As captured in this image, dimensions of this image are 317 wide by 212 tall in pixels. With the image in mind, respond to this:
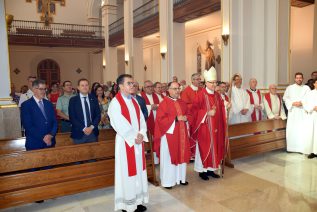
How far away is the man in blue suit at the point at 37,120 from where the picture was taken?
400cm

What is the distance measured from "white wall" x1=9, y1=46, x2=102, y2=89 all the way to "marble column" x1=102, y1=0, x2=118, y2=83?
2.77 meters

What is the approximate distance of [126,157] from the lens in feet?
11.4

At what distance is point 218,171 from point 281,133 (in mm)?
2116

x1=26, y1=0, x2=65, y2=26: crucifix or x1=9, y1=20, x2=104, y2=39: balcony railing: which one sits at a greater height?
x1=26, y1=0, x2=65, y2=26: crucifix

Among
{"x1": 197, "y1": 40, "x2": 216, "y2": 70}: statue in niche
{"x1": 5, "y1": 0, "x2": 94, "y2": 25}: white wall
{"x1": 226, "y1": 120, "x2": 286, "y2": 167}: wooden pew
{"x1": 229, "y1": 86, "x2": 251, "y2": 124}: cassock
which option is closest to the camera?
{"x1": 226, "y1": 120, "x2": 286, "y2": 167}: wooden pew

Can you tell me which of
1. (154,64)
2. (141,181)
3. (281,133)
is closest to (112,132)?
(141,181)

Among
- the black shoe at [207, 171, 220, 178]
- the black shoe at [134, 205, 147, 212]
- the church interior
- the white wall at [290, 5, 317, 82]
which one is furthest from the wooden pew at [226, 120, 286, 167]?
the white wall at [290, 5, 317, 82]

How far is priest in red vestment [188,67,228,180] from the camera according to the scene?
4707 mm

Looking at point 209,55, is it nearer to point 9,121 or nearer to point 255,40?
point 255,40

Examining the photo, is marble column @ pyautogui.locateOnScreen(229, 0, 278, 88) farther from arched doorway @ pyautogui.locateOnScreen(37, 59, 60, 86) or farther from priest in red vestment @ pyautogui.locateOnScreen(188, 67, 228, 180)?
arched doorway @ pyautogui.locateOnScreen(37, 59, 60, 86)

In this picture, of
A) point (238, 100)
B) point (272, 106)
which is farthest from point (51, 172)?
point (272, 106)

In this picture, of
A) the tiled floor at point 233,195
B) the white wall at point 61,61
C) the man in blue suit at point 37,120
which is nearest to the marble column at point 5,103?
the man in blue suit at point 37,120

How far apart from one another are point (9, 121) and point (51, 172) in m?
1.58

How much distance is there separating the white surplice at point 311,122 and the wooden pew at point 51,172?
4207mm
